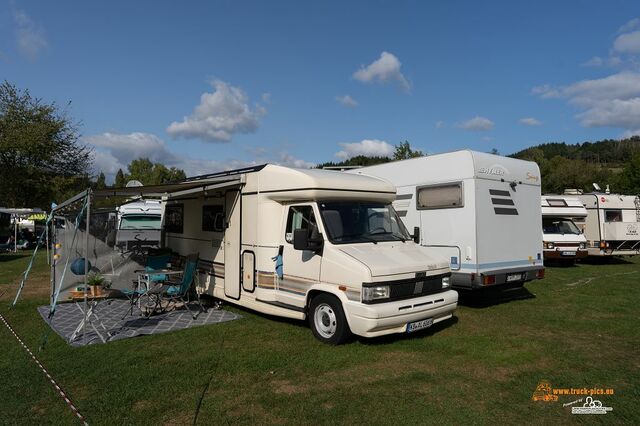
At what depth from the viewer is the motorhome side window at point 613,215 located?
17.7 meters

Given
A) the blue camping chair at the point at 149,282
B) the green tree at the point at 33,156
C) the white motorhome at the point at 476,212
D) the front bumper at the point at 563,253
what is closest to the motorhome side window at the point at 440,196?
the white motorhome at the point at 476,212

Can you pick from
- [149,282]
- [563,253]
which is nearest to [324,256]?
[149,282]

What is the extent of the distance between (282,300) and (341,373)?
2.13 m

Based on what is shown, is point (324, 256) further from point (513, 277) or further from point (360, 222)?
point (513, 277)

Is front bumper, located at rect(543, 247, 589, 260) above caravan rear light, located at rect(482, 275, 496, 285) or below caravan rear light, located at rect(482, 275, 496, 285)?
above

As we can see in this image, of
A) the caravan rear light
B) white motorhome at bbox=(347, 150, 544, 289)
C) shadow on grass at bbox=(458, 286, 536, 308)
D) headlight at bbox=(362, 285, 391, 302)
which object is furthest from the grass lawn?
shadow on grass at bbox=(458, 286, 536, 308)

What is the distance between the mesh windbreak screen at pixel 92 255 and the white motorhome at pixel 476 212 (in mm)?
6124

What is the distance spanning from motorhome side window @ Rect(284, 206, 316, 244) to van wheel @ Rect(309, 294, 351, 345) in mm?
1103

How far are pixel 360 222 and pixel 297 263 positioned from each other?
1166mm

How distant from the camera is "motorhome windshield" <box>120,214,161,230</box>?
52.3 ft

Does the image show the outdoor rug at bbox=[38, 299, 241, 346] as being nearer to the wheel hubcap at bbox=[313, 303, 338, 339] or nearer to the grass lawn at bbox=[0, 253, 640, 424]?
the grass lawn at bbox=[0, 253, 640, 424]

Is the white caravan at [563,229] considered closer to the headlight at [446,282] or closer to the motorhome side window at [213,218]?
the headlight at [446,282]

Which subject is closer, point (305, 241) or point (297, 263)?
point (305, 241)

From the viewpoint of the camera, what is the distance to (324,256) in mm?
6527
